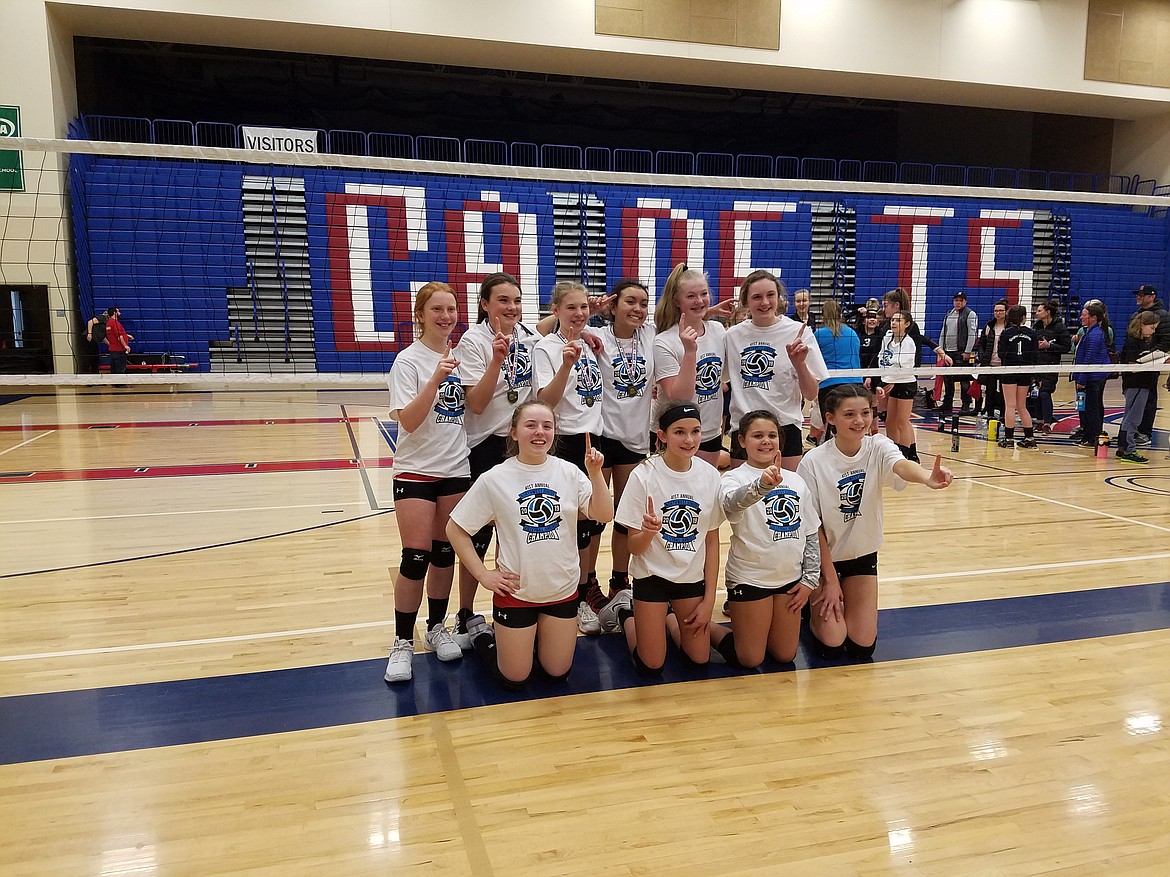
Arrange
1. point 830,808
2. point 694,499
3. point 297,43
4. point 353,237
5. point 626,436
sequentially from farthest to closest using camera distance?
point 297,43
point 353,237
point 626,436
point 694,499
point 830,808

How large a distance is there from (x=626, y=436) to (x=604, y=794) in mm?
1742

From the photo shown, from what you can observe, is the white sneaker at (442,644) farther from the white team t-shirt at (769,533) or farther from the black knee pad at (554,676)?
the white team t-shirt at (769,533)

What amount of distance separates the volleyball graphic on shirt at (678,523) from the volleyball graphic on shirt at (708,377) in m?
0.75

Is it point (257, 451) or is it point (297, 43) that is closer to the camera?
point (257, 451)

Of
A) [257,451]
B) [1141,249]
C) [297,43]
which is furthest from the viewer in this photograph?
[1141,249]

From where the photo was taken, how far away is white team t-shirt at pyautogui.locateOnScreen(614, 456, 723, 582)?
11.0ft

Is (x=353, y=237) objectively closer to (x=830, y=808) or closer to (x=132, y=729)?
(x=132, y=729)

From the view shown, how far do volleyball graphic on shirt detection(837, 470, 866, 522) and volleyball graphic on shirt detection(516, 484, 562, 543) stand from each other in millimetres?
1296

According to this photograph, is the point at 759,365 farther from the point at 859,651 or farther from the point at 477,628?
the point at 477,628

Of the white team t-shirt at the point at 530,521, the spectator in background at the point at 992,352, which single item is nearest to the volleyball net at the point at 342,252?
the spectator in background at the point at 992,352

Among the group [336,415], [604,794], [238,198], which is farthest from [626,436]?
[238,198]

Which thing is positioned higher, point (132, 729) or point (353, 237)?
point (353, 237)

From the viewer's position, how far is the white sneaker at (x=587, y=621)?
12.8 feet

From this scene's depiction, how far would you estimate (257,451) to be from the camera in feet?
29.8
